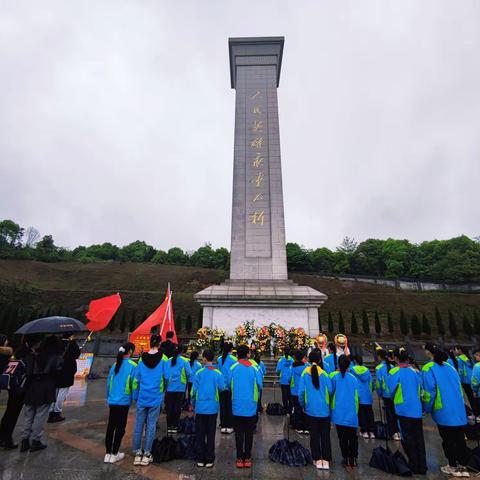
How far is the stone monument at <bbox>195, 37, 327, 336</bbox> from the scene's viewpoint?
40.2 ft

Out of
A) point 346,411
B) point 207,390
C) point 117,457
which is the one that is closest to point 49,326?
point 117,457

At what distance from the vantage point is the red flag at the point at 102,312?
34.7ft

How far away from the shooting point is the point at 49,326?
5.24 m

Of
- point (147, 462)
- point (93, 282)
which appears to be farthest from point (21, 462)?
point (93, 282)

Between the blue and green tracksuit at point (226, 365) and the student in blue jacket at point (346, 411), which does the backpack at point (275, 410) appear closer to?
the blue and green tracksuit at point (226, 365)

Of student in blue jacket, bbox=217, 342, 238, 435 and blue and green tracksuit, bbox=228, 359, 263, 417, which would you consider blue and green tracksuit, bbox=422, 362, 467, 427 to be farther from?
student in blue jacket, bbox=217, 342, 238, 435

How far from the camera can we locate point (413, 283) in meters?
48.6

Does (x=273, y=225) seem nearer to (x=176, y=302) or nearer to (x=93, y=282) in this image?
(x=176, y=302)

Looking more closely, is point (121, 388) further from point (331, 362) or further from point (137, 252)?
point (137, 252)

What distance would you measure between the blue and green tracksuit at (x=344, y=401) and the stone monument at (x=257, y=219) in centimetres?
726

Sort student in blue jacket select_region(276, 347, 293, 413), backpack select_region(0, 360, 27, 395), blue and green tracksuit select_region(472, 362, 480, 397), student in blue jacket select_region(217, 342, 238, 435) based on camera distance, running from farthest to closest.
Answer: student in blue jacket select_region(276, 347, 293, 413) < student in blue jacket select_region(217, 342, 238, 435) < blue and green tracksuit select_region(472, 362, 480, 397) < backpack select_region(0, 360, 27, 395)

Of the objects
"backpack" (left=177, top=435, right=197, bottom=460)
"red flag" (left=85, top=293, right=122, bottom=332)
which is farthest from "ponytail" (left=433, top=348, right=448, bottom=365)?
"red flag" (left=85, top=293, right=122, bottom=332)

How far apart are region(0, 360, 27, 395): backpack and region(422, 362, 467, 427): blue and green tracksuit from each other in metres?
6.54

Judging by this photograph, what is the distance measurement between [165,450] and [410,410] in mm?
3732
